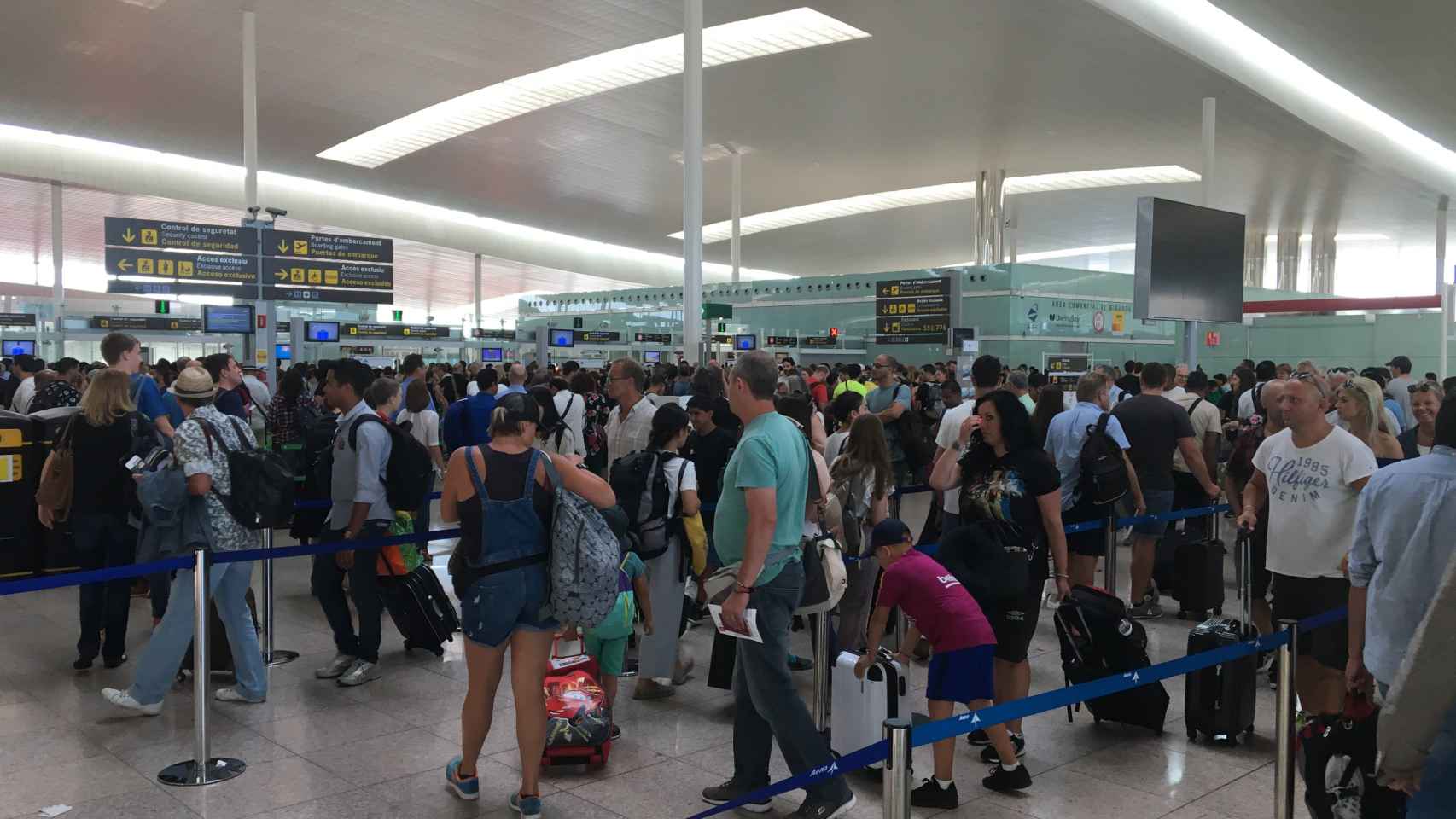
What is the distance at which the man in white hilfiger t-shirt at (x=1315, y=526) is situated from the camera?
462cm

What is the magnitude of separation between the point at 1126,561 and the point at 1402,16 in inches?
511

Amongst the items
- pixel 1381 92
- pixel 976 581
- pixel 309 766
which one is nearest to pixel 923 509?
pixel 976 581

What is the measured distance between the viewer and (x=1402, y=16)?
55.9 ft

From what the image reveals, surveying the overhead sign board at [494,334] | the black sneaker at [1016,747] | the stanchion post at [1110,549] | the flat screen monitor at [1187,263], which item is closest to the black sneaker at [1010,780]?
the black sneaker at [1016,747]

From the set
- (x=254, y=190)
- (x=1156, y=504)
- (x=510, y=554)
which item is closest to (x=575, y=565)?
(x=510, y=554)

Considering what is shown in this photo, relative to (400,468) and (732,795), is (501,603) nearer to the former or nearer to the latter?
(732,795)

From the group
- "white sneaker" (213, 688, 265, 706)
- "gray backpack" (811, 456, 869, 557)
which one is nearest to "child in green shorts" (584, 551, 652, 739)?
"gray backpack" (811, 456, 869, 557)

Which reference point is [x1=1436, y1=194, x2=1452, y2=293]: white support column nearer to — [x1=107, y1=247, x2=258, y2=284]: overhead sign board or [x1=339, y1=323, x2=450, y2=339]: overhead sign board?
[x1=339, y1=323, x2=450, y2=339]: overhead sign board

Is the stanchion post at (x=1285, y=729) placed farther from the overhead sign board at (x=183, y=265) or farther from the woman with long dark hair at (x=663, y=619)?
the overhead sign board at (x=183, y=265)

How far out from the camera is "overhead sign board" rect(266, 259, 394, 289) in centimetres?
1541

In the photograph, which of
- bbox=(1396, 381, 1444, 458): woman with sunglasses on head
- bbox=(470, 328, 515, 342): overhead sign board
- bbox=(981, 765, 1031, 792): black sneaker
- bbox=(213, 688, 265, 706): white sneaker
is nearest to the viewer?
bbox=(981, 765, 1031, 792): black sneaker

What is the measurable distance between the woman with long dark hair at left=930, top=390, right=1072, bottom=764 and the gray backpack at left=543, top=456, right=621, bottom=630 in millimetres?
1677

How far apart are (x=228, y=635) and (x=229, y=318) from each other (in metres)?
10.6

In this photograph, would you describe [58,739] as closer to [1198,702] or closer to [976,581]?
[976,581]
